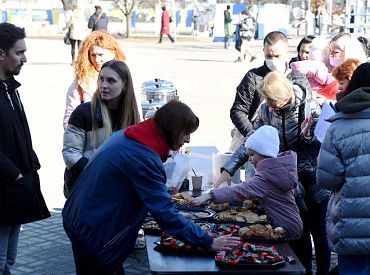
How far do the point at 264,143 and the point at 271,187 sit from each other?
0.93 ft

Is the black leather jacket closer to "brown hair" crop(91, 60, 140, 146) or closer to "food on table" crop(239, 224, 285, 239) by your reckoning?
"brown hair" crop(91, 60, 140, 146)

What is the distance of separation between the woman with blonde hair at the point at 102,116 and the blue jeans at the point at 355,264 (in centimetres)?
171

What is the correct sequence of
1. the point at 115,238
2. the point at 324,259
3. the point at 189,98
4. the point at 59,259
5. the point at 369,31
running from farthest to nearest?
the point at 369,31
the point at 189,98
the point at 59,259
the point at 324,259
the point at 115,238

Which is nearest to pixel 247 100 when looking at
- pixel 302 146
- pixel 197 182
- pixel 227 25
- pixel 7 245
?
pixel 197 182

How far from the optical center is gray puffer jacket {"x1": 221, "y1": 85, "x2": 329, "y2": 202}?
5574 millimetres

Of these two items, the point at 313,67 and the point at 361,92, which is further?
the point at 313,67

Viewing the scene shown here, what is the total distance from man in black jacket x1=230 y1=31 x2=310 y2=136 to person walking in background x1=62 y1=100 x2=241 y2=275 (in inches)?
102

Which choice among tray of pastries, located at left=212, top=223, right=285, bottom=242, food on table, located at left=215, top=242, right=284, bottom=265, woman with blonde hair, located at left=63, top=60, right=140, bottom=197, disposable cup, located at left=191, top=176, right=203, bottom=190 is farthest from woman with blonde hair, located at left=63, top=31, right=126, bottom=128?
food on table, located at left=215, top=242, right=284, bottom=265

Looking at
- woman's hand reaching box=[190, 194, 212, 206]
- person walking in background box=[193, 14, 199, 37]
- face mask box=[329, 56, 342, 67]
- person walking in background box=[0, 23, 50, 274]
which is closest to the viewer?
person walking in background box=[0, 23, 50, 274]

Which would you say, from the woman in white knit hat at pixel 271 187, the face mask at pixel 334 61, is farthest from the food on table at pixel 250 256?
the face mask at pixel 334 61

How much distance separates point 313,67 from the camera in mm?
7234

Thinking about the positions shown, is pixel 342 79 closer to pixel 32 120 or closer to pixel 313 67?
pixel 313 67

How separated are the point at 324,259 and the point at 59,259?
88.2 inches

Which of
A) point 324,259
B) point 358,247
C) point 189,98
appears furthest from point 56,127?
point 358,247
